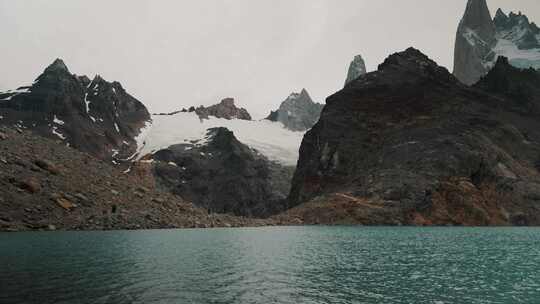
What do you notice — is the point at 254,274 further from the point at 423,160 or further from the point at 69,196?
the point at 423,160

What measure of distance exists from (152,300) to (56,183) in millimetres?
58805

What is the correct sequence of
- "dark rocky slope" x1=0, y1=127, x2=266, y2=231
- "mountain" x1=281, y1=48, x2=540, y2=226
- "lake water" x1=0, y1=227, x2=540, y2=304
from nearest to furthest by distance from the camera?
"lake water" x1=0, y1=227, x2=540, y2=304 < "dark rocky slope" x1=0, y1=127, x2=266, y2=231 < "mountain" x1=281, y1=48, x2=540, y2=226

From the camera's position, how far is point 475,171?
141 m

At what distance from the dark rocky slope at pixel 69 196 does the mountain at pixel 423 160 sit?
183 feet

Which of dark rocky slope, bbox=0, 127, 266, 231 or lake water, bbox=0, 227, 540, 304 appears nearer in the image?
lake water, bbox=0, 227, 540, 304

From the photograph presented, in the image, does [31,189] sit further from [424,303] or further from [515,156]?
[515,156]

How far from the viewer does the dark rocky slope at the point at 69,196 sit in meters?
65.3

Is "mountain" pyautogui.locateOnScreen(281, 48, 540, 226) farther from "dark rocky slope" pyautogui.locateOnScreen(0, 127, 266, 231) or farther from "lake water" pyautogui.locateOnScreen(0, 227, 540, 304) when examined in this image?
"lake water" pyautogui.locateOnScreen(0, 227, 540, 304)

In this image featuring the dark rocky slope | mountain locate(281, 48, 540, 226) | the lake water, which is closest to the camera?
the lake water

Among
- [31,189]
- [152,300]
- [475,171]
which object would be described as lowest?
[152,300]

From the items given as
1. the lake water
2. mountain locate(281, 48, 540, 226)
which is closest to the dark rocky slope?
the lake water

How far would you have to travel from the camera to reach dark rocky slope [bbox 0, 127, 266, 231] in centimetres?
6531

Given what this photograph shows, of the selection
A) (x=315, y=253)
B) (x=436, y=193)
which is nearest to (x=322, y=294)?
(x=315, y=253)

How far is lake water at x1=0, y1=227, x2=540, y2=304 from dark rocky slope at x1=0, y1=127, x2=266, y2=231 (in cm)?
1398
